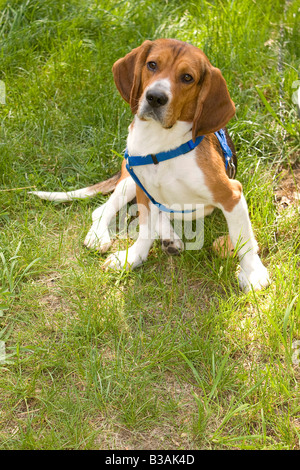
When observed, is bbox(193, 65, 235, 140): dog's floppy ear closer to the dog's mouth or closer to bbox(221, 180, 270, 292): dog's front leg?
the dog's mouth

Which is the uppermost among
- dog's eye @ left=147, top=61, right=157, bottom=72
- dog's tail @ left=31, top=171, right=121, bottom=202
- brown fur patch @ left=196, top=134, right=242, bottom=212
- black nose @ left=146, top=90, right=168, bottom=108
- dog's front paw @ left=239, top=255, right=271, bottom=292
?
dog's eye @ left=147, top=61, right=157, bottom=72

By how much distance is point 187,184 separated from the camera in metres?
3.65

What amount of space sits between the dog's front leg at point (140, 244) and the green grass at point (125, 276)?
9 cm

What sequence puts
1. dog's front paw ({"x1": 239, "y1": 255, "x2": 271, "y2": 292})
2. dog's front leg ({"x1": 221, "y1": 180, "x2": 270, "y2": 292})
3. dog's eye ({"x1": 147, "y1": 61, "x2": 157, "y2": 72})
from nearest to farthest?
1. dog's eye ({"x1": 147, "y1": 61, "x2": 157, "y2": 72})
2. dog's front leg ({"x1": 221, "y1": 180, "x2": 270, "y2": 292})
3. dog's front paw ({"x1": 239, "y1": 255, "x2": 271, "y2": 292})

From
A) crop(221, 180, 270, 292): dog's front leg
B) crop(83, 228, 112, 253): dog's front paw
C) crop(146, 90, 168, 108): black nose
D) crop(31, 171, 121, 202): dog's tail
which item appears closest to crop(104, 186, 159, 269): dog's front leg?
crop(83, 228, 112, 253): dog's front paw

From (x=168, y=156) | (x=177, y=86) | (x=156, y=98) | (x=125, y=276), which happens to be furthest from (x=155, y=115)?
(x=125, y=276)

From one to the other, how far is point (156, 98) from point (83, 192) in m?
1.58

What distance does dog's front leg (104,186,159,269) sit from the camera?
4176 millimetres

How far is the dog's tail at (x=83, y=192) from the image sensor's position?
468 cm

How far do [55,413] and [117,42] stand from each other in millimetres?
4220

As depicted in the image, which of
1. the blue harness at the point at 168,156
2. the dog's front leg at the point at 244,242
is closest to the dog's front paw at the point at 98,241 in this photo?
the blue harness at the point at 168,156

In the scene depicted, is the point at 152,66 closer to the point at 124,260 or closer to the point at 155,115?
the point at 155,115

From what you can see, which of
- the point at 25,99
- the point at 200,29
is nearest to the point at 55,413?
the point at 25,99

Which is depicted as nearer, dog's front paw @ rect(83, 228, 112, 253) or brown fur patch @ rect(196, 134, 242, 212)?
brown fur patch @ rect(196, 134, 242, 212)
